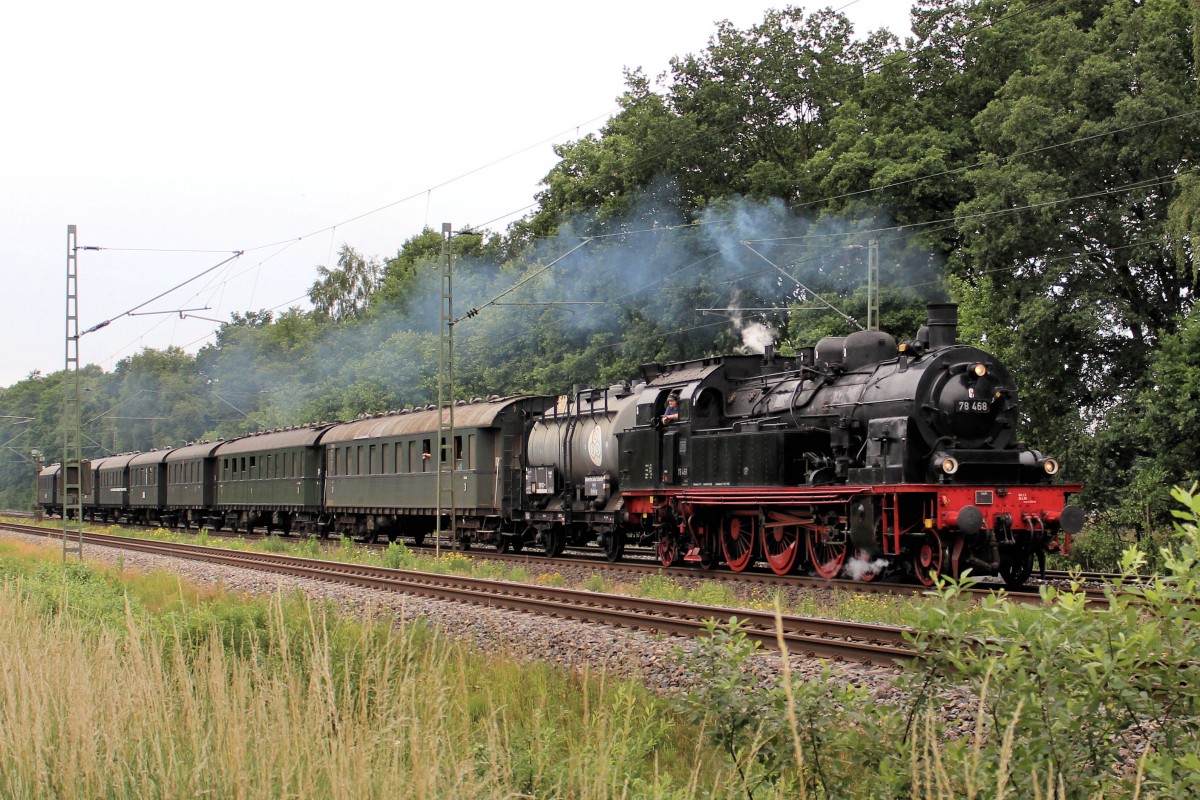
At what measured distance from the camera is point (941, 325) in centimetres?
1770

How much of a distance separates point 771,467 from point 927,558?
2901mm

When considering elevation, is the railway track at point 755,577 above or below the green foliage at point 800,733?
below

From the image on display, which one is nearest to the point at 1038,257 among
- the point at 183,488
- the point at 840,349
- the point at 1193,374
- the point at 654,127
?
the point at 1193,374

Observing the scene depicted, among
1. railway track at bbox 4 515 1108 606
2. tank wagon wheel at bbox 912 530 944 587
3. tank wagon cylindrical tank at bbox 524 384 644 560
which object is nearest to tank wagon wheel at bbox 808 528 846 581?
A: railway track at bbox 4 515 1108 606

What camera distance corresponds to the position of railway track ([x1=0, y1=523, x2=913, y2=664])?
424 inches

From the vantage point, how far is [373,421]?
34469 millimetres

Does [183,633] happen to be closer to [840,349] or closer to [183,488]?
[840,349]

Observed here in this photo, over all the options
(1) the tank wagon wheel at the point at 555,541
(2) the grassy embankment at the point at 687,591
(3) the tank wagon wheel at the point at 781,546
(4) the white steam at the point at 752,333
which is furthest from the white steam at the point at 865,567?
(4) the white steam at the point at 752,333

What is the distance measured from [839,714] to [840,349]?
43.3 ft

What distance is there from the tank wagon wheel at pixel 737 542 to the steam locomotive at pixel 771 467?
3 centimetres

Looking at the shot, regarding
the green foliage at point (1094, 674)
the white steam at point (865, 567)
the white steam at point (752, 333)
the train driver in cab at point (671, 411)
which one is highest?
the white steam at point (752, 333)

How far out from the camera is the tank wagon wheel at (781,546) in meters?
18.8

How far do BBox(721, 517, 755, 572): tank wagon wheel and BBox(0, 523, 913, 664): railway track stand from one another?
4.36m

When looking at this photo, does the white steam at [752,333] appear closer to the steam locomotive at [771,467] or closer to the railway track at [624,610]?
the steam locomotive at [771,467]
